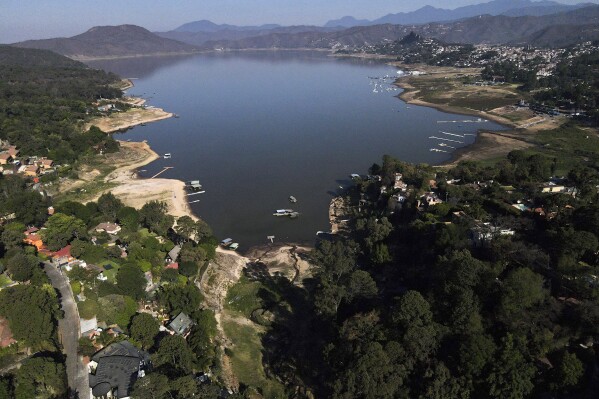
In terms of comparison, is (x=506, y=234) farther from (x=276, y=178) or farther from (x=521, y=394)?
(x=276, y=178)

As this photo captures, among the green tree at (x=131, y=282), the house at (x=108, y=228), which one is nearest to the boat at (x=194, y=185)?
the house at (x=108, y=228)

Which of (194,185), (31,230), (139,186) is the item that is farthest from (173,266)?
(139,186)

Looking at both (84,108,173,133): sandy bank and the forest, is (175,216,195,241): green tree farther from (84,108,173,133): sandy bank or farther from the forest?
(84,108,173,133): sandy bank

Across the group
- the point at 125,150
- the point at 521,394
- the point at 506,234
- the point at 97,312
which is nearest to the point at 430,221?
the point at 506,234

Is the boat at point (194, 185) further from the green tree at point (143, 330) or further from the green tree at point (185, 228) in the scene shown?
the green tree at point (143, 330)

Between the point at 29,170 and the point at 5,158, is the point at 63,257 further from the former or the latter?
the point at 5,158

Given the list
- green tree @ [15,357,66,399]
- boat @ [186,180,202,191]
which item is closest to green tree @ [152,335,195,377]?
green tree @ [15,357,66,399]
